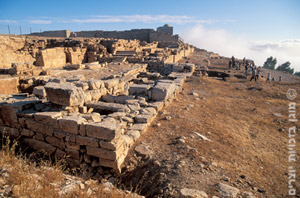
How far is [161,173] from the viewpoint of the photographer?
3506mm

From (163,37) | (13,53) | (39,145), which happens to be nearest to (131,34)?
(163,37)

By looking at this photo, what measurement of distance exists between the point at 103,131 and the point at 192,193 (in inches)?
82.4

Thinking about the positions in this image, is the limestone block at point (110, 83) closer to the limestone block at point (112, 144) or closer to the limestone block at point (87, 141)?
the limestone block at point (87, 141)

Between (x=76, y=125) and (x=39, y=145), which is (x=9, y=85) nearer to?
(x=39, y=145)

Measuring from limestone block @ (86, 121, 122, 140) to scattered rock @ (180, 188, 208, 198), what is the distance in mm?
1702

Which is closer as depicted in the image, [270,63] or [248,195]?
[248,195]

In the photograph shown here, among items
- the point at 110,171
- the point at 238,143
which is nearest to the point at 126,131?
the point at 110,171

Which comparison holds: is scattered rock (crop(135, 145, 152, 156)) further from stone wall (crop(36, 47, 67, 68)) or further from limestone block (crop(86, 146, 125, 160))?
stone wall (crop(36, 47, 67, 68))

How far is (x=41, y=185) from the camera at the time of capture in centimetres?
269

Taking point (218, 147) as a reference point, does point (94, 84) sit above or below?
above

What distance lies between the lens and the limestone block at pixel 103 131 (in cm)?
386

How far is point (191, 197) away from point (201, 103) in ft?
17.3

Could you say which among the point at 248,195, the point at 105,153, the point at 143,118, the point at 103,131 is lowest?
the point at 248,195

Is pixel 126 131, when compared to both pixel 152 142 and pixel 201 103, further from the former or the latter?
pixel 201 103
